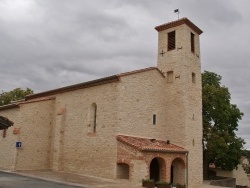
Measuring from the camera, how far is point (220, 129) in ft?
110

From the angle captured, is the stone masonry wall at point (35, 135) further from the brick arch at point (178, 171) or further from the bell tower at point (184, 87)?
the brick arch at point (178, 171)

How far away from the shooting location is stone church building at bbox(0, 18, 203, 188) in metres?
20.3

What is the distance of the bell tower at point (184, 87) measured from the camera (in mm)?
22656

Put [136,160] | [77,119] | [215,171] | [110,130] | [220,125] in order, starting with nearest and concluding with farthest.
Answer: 1. [136,160]
2. [110,130]
3. [77,119]
4. [220,125]
5. [215,171]

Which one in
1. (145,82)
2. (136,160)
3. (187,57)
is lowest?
(136,160)

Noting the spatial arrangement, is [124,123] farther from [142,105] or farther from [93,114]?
[93,114]

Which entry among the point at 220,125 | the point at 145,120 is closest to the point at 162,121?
the point at 145,120

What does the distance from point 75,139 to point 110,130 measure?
13.6ft

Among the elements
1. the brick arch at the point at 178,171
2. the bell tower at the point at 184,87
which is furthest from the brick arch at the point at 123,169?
the bell tower at the point at 184,87

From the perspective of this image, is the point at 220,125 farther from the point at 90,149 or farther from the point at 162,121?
the point at 90,149

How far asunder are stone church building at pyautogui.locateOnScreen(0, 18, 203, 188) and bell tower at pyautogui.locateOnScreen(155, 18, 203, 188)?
0.08 meters

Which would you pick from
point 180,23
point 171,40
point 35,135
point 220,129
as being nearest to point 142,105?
point 171,40

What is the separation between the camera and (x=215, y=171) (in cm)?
4028

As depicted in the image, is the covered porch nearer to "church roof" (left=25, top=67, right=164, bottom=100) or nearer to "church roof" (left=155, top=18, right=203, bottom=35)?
"church roof" (left=25, top=67, right=164, bottom=100)
